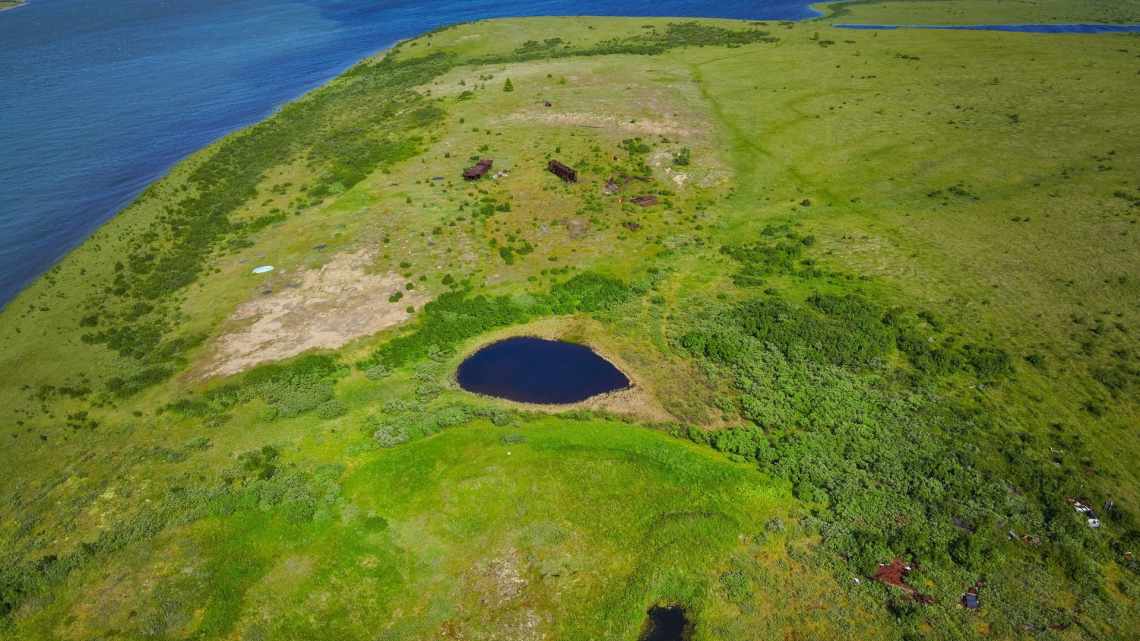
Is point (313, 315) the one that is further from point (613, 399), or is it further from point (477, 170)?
point (477, 170)

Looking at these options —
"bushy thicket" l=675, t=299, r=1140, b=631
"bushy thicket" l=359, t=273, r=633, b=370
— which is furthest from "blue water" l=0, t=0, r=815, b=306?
"bushy thicket" l=675, t=299, r=1140, b=631

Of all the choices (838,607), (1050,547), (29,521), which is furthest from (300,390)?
(1050,547)

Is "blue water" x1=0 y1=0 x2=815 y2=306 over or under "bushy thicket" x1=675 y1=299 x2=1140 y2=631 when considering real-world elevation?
over

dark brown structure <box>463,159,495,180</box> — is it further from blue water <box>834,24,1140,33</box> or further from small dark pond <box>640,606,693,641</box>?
blue water <box>834,24,1140,33</box>

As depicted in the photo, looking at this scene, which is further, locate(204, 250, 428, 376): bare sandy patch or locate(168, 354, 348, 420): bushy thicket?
locate(204, 250, 428, 376): bare sandy patch

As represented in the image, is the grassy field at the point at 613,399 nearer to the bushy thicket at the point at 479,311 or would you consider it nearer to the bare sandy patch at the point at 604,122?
the bushy thicket at the point at 479,311

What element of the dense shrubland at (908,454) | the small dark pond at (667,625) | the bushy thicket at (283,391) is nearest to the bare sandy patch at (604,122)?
the dense shrubland at (908,454)
